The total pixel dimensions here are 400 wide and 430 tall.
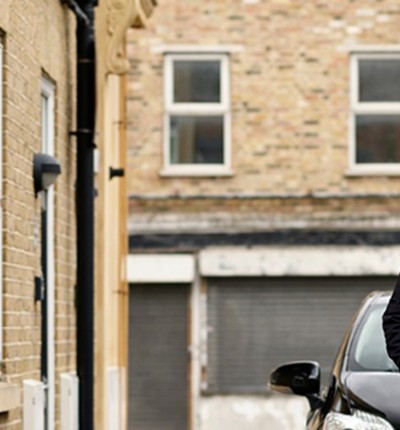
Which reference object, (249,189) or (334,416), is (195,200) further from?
(334,416)

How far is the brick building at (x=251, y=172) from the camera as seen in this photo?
2788 centimetres

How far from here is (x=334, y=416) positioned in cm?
915

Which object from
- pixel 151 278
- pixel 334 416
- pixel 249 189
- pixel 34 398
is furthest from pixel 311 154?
pixel 334 416

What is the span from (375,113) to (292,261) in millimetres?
2429

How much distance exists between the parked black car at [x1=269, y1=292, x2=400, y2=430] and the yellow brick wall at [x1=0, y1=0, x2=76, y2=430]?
169 cm

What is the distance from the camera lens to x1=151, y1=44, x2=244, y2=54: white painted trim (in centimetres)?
2772

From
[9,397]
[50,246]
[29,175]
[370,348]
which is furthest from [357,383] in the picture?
[50,246]

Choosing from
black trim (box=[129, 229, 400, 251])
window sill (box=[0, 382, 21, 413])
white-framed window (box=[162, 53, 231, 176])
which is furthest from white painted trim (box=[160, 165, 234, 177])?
window sill (box=[0, 382, 21, 413])

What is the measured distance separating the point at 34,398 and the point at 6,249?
955 mm

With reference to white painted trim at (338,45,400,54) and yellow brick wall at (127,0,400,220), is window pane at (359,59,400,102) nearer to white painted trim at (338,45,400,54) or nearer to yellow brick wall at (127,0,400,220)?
white painted trim at (338,45,400,54)

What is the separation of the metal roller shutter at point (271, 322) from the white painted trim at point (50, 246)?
50.1 ft

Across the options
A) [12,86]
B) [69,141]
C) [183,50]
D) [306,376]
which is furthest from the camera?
[183,50]

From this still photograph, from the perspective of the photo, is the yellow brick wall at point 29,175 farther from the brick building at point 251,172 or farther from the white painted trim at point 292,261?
the white painted trim at point 292,261

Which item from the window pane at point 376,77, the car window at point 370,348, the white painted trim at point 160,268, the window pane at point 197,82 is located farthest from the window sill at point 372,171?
the car window at point 370,348
